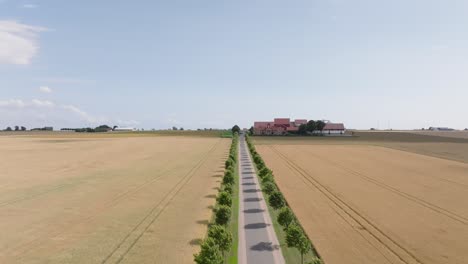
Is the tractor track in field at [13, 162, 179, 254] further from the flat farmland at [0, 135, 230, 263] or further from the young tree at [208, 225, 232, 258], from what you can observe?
the young tree at [208, 225, 232, 258]

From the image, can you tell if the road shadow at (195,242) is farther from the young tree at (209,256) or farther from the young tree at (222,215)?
the young tree at (209,256)

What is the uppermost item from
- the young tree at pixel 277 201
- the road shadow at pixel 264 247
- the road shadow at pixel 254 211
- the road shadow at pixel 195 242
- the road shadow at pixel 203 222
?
the young tree at pixel 277 201

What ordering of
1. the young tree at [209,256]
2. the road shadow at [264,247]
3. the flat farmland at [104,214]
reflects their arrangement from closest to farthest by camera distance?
1. the young tree at [209,256]
2. the road shadow at [264,247]
3. the flat farmland at [104,214]

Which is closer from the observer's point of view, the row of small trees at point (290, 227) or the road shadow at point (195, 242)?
the row of small trees at point (290, 227)

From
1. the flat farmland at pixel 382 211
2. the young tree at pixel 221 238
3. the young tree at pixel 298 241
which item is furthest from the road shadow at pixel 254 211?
the young tree at pixel 221 238

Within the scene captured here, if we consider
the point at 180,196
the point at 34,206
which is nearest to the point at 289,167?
the point at 180,196

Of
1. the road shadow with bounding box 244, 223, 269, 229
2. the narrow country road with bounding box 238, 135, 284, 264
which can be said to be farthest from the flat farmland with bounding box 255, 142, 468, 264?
the road shadow with bounding box 244, 223, 269, 229
